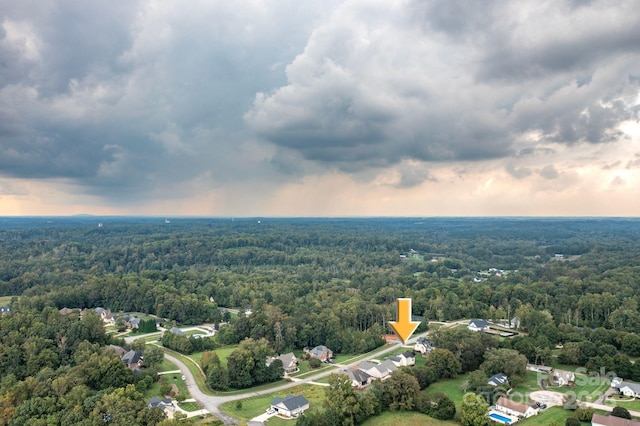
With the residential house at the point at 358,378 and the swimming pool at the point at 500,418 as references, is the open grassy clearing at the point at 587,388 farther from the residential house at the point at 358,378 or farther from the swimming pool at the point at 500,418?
the residential house at the point at 358,378

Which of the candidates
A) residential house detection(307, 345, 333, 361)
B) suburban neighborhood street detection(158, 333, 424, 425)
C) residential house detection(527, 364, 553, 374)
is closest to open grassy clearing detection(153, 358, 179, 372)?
suburban neighborhood street detection(158, 333, 424, 425)

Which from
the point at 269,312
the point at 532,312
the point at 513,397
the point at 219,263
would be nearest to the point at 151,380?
the point at 269,312

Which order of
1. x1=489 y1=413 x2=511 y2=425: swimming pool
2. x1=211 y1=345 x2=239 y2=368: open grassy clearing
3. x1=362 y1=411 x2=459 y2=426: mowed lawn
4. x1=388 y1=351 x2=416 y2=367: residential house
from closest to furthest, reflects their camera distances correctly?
x1=489 y1=413 x2=511 y2=425: swimming pool, x1=362 y1=411 x2=459 y2=426: mowed lawn, x1=388 y1=351 x2=416 y2=367: residential house, x1=211 y1=345 x2=239 y2=368: open grassy clearing

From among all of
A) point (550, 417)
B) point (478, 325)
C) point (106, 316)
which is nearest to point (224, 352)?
point (106, 316)

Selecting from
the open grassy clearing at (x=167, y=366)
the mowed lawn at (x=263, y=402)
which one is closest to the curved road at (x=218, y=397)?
the open grassy clearing at (x=167, y=366)

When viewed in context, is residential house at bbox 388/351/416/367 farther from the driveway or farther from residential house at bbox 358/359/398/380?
the driveway

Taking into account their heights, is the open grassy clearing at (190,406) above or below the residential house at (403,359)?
below

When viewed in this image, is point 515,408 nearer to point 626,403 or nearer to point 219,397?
point 626,403
